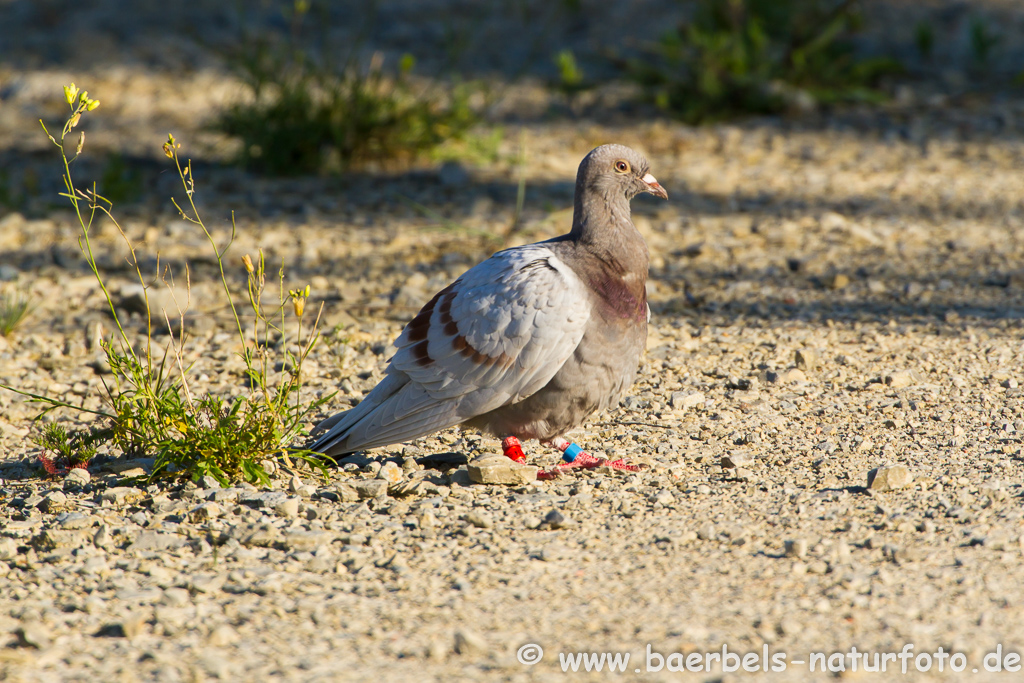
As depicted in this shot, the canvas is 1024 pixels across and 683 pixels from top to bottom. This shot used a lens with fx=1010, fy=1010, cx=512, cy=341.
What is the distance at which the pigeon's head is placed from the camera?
13.6ft

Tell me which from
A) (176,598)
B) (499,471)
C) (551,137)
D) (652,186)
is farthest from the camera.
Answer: (551,137)

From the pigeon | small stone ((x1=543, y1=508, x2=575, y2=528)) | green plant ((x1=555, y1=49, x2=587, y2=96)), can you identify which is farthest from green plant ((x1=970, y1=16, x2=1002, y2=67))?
small stone ((x1=543, y1=508, x2=575, y2=528))

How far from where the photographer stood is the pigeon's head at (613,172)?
4145 millimetres

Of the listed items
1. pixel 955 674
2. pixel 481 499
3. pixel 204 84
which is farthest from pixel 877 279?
pixel 204 84

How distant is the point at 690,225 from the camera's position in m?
6.78

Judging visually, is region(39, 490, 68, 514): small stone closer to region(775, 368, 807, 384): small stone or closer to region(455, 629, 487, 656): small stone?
region(455, 629, 487, 656): small stone

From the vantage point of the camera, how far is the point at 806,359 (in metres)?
4.89

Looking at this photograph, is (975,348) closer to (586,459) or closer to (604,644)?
A: (586,459)

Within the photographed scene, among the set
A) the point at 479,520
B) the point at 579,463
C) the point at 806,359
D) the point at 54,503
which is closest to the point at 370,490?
the point at 479,520

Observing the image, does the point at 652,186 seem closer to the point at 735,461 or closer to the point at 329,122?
the point at 735,461

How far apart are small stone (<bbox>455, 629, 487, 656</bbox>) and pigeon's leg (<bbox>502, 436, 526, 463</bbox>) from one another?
141cm

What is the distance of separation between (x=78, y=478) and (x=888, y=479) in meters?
2.94

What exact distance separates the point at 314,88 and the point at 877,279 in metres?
5.04

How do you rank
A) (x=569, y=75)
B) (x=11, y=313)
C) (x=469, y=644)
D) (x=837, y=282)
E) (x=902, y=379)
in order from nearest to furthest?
(x=469, y=644) → (x=902, y=379) → (x=11, y=313) → (x=837, y=282) → (x=569, y=75)
